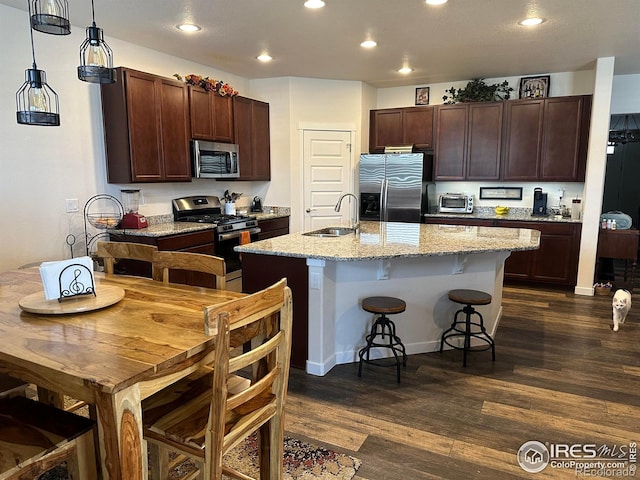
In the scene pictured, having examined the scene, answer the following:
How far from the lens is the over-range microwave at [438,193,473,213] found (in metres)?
5.73

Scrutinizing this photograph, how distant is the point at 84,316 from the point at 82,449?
0.50 m

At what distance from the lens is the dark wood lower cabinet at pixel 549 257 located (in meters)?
5.01

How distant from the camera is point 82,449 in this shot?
1.41 m

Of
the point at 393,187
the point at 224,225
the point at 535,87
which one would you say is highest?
the point at 535,87

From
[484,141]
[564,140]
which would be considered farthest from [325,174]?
[564,140]

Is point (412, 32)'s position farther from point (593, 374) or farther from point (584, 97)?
point (593, 374)

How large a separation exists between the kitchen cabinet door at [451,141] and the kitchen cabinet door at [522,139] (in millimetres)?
501

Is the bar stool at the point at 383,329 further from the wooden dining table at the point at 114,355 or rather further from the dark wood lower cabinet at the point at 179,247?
the dark wood lower cabinet at the point at 179,247

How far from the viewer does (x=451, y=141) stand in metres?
5.67

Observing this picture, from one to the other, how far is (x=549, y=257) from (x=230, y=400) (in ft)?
15.8

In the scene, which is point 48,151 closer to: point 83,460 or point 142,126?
point 142,126

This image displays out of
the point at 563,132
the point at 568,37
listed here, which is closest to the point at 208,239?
the point at 568,37

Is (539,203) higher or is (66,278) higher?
(539,203)

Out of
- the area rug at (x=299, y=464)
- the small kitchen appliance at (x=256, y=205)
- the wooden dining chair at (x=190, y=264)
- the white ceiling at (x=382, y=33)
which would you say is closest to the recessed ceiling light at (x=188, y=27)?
the white ceiling at (x=382, y=33)
